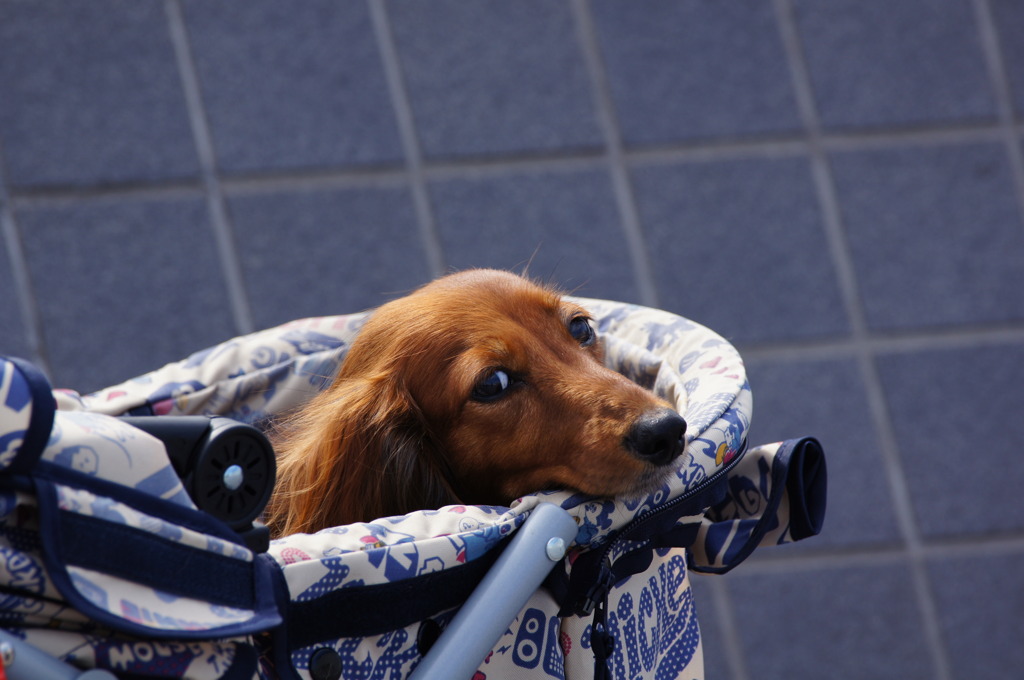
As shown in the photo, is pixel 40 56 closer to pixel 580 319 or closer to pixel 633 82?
pixel 633 82

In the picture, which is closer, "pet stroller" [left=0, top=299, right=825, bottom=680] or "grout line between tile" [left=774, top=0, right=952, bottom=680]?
"pet stroller" [left=0, top=299, right=825, bottom=680]

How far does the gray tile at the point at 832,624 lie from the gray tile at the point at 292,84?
5.92 feet

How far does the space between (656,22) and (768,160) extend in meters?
0.57

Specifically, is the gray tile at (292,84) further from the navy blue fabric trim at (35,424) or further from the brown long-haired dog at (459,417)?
the navy blue fabric trim at (35,424)

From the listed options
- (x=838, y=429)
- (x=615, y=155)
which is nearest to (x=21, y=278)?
(x=615, y=155)

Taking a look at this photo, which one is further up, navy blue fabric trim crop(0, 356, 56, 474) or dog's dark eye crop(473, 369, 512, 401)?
navy blue fabric trim crop(0, 356, 56, 474)

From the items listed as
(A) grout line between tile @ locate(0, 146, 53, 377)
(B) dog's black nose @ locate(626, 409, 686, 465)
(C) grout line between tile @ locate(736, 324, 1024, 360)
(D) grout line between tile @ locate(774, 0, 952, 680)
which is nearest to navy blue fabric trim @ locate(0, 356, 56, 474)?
(B) dog's black nose @ locate(626, 409, 686, 465)

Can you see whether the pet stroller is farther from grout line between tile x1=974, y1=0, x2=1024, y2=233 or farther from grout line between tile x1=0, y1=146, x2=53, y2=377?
grout line between tile x1=974, y1=0, x2=1024, y2=233

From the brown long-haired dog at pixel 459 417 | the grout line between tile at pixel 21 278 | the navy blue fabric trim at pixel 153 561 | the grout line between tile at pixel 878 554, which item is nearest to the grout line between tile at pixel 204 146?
the grout line between tile at pixel 21 278

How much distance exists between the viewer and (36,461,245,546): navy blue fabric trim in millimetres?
892

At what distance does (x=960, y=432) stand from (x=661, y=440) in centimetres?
238

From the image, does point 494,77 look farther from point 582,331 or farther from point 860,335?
point 582,331

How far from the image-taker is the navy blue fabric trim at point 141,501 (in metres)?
0.89

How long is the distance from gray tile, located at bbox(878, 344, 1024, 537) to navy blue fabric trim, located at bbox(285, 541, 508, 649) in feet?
8.22
